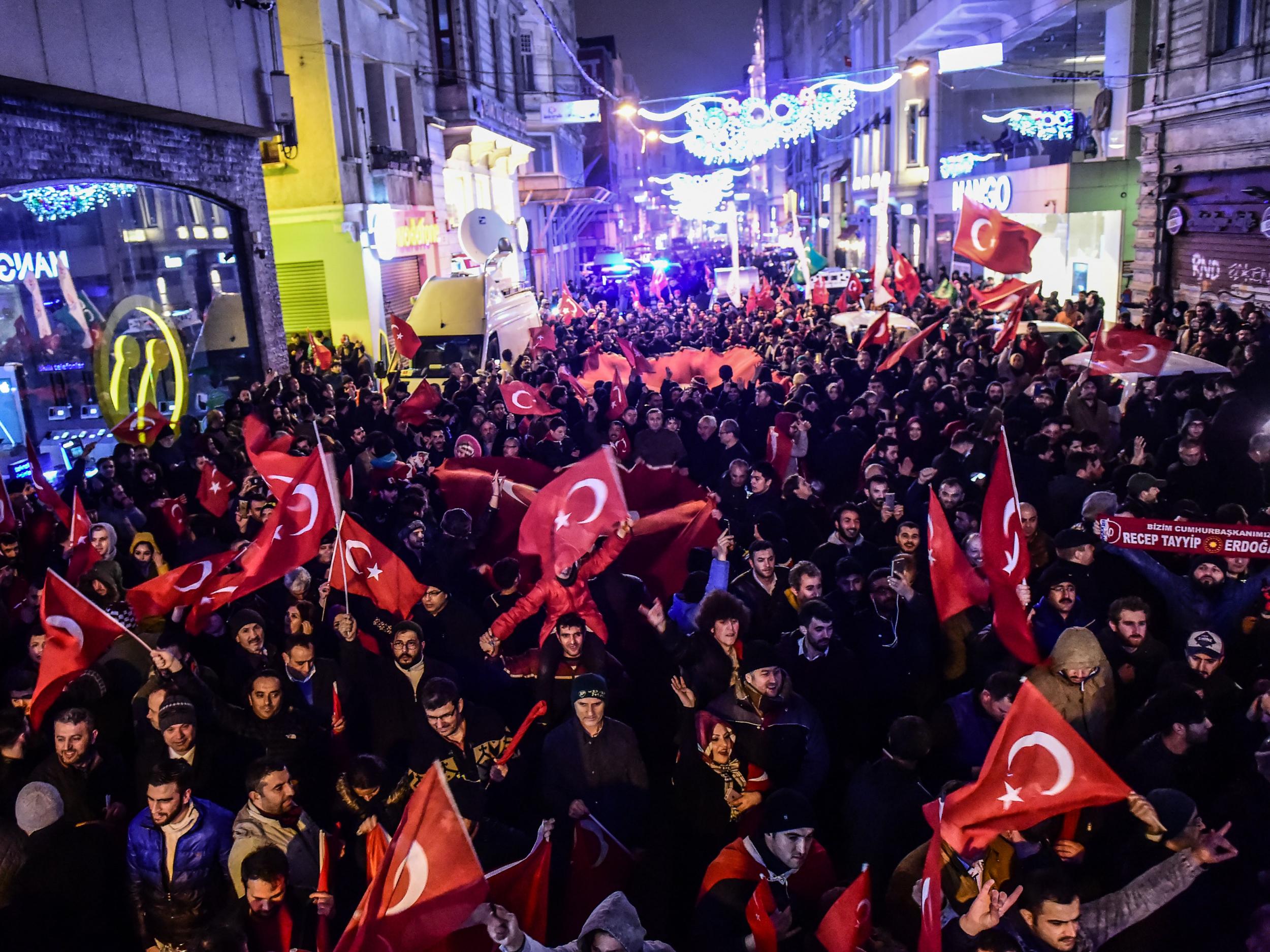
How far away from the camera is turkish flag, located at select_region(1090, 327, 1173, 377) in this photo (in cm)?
982

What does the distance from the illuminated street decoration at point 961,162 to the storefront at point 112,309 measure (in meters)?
22.1

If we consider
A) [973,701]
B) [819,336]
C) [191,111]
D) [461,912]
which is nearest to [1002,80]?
[819,336]

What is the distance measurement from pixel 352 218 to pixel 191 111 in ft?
25.9

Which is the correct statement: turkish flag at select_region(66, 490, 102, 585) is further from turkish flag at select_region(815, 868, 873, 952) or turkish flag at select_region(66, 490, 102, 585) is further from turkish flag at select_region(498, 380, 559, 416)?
turkish flag at select_region(815, 868, 873, 952)

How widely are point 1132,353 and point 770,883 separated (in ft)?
25.9

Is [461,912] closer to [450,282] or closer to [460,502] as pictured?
[460,502]

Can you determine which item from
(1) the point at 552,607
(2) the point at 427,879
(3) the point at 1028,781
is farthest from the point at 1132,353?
(2) the point at 427,879

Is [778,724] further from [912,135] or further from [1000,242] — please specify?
[912,135]

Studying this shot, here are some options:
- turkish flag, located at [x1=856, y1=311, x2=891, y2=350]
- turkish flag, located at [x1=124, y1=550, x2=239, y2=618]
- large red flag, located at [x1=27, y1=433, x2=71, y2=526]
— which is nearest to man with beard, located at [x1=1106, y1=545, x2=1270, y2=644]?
turkish flag, located at [x1=124, y1=550, x2=239, y2=618]

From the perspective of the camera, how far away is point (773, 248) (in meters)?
61.2

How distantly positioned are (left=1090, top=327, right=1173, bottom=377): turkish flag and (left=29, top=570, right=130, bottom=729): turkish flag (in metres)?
8.83

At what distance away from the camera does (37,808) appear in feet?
14.1

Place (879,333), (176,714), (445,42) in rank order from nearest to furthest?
(176,714), (879,333), (445,42)

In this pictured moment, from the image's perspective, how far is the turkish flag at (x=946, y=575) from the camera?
573 cm
